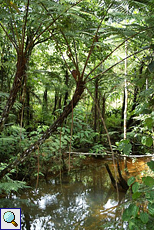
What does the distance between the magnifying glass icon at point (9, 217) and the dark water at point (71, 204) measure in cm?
45

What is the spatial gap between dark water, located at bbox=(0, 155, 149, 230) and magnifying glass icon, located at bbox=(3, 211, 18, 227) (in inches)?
17.8

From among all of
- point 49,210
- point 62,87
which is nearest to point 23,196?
point 49,210

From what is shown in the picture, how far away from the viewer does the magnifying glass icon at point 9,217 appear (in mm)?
2090

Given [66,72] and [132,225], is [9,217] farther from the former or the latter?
[66,72]

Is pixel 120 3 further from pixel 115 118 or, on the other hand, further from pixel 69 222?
pixel 115 118

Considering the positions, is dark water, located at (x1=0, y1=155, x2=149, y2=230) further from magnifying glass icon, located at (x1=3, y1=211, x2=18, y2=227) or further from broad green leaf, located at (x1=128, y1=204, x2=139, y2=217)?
broad green leaf, located at (x1=128, y1=204, x2=139, y2=217)

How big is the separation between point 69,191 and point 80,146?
2.45m

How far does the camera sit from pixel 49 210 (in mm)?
3080

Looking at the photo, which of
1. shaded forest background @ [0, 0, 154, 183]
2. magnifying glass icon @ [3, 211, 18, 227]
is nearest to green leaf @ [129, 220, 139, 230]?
shaded forest background @ [0, 0, 154, 183]

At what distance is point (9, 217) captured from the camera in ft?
7.06

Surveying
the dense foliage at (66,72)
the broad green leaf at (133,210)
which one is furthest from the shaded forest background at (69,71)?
the broad green leaf at (133,210)

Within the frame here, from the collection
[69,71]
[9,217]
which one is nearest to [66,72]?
[69,71]

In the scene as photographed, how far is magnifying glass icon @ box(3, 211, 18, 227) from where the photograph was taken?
2.09 m

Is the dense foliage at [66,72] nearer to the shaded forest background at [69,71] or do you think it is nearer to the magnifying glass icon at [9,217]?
the shaded forest background at [69,71]
